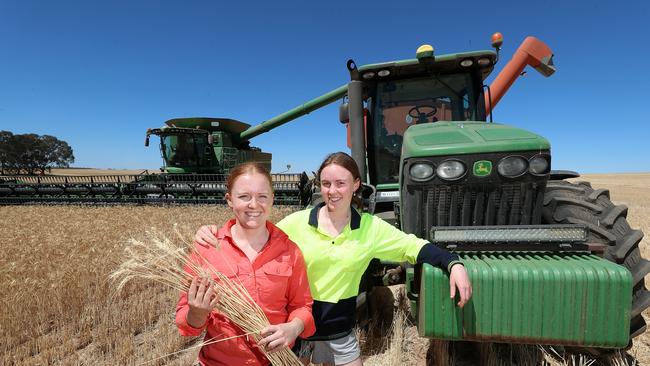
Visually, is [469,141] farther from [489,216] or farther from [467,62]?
[467,62]

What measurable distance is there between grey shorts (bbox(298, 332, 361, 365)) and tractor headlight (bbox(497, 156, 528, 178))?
58.6 inches

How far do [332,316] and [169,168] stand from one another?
13.6m

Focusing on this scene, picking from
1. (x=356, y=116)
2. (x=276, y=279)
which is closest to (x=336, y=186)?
(x=276, y=279)

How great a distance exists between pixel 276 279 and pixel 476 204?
159 centimetres

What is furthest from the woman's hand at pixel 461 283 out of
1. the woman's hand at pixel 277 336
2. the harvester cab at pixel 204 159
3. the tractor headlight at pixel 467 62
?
the harvester cab at pixel 204 159

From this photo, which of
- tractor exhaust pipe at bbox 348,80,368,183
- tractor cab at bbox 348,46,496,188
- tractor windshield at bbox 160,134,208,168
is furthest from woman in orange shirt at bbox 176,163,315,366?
tractor windshield at bbox 160,134,208,168

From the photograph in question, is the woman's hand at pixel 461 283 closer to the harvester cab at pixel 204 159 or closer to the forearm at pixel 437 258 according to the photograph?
the forearm at pixel 437 258

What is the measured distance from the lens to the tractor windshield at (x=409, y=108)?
367cm

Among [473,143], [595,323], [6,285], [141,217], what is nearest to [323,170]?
[473,143]

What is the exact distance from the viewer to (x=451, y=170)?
228 centimetres

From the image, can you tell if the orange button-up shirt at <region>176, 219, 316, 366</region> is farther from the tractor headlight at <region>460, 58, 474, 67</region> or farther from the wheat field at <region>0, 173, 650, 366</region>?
the tractor headlight at <region>460, 58, 474, 67</region>

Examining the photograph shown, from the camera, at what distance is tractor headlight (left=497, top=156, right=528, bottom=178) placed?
219cm

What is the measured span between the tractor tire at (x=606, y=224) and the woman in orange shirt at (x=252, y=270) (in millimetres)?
→ 1752

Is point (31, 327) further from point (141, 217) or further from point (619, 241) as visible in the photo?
point (141, 217)
